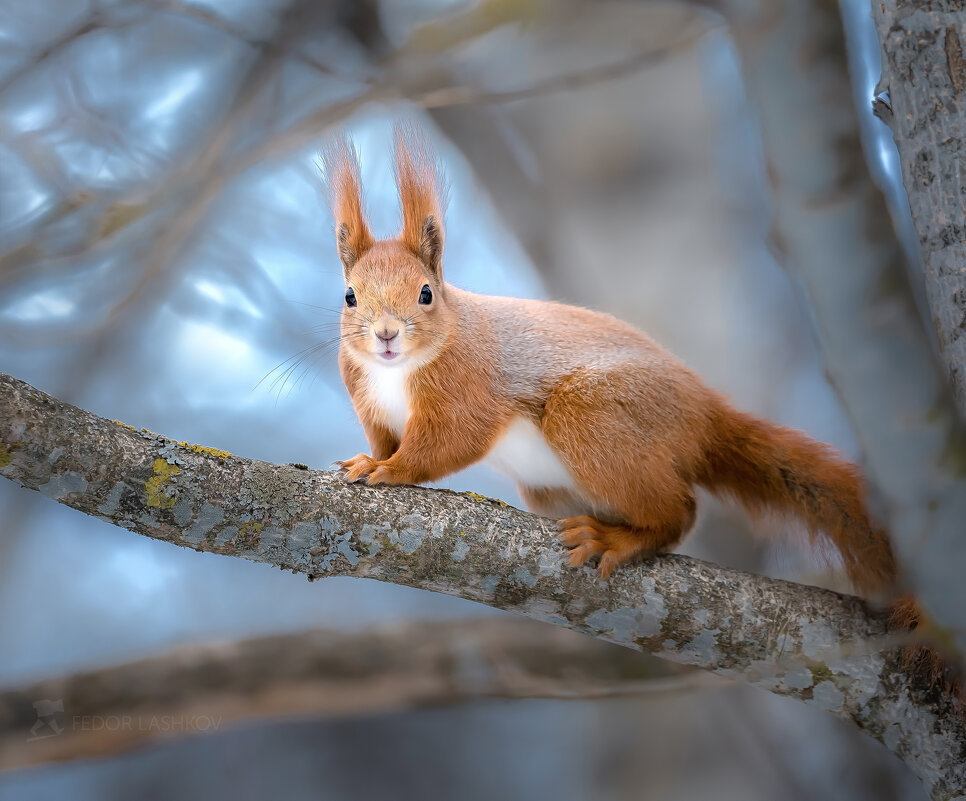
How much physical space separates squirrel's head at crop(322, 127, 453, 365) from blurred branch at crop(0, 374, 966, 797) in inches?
12.2

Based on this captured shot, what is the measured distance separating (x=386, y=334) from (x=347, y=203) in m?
0.35

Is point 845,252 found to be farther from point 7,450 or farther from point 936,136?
point 7,450

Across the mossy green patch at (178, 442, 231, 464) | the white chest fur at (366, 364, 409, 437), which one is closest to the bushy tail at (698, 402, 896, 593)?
the white chest fur at (366, 364, 409, 437)

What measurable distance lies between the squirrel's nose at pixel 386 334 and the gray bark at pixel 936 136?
0.84m

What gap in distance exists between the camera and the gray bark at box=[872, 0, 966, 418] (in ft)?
3.73

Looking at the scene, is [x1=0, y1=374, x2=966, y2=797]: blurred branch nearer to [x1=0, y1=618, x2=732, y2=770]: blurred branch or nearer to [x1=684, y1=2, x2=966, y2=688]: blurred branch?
[x1=684, y1=2, x2=966, y2=688]: blurred branch

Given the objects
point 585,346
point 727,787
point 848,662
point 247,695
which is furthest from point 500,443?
point 727,787

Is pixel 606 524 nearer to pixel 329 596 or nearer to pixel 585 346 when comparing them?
pixel 585 346

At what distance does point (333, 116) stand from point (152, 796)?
1.99m

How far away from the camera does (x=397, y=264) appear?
5.19 ft

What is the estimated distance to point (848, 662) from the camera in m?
1.38

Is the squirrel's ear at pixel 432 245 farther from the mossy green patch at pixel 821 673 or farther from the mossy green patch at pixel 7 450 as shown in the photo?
the mossy green patch at pixel 821 673

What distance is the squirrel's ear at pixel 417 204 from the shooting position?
164cm

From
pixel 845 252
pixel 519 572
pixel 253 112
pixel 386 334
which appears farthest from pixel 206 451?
pixel 253 112
